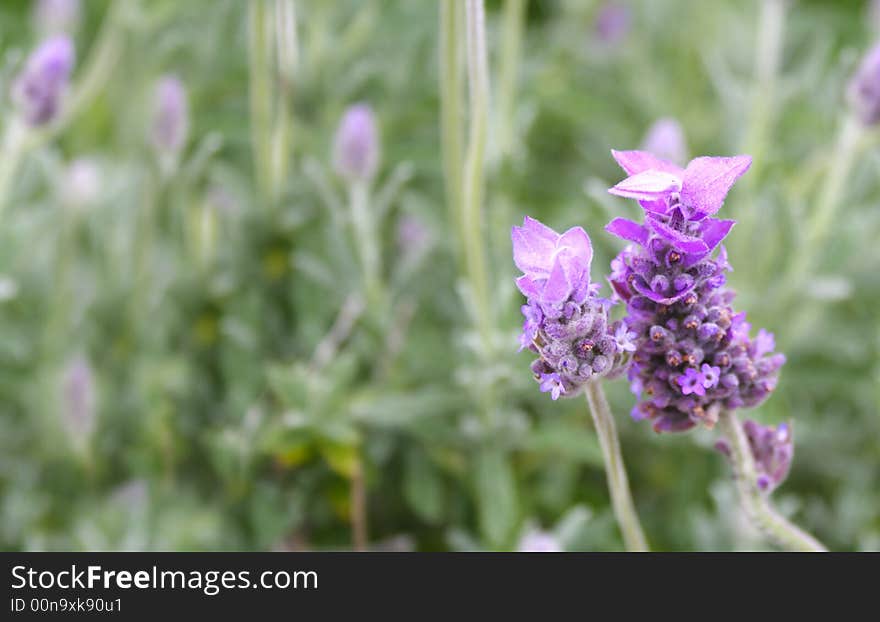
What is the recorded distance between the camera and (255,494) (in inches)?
63.6

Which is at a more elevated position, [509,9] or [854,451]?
[509,9]

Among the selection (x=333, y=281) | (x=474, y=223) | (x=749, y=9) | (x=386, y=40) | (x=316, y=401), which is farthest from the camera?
(x=749, y=9)

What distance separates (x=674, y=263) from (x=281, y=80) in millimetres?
973

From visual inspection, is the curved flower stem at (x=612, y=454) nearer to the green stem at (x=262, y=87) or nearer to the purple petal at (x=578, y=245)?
the purple petal at (x=578, y=245)

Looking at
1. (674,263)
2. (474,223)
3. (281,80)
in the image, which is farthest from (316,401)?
(674,263)

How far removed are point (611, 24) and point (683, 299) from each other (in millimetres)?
1617

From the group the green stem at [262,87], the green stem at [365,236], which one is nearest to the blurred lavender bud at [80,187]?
the green stem at [262,87]

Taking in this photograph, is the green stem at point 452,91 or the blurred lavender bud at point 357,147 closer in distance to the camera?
the green stem at point 452,91

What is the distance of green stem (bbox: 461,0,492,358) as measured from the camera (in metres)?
1.16

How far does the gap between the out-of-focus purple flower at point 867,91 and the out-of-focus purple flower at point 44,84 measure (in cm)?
115

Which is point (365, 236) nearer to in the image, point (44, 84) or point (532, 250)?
point (44, 84)

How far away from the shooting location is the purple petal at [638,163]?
0.79 meters
